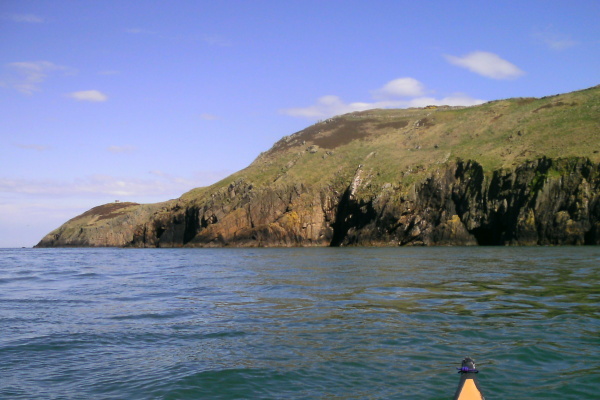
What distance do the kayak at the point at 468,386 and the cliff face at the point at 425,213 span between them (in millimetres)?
66687

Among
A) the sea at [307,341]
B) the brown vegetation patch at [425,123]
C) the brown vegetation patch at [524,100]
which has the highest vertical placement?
the brown vegetation patch at [524,100]

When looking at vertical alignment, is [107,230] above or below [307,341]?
above

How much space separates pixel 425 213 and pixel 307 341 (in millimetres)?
74268

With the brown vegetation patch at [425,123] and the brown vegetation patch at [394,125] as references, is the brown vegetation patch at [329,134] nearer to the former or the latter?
the brown vegetation patch at [394,125]

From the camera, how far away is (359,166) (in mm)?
106500

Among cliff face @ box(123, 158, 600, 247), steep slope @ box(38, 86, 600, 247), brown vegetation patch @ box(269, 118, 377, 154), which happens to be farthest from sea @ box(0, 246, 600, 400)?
brown vegetation patch @ box(269, 118, 377, 154)

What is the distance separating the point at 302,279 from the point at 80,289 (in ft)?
39.5

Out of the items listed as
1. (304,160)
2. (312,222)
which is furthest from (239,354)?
(304,160)

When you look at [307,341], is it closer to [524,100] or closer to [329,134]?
[524,100]

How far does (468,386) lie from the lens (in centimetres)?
717

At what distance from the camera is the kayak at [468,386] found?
705 cm

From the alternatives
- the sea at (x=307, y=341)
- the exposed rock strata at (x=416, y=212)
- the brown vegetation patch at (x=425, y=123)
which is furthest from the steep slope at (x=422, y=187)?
the sea at (x=307, y=341)

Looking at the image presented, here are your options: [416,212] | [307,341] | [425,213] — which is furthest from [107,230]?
[307,341]

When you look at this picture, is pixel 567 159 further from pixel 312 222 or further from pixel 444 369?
pixel 444 369
